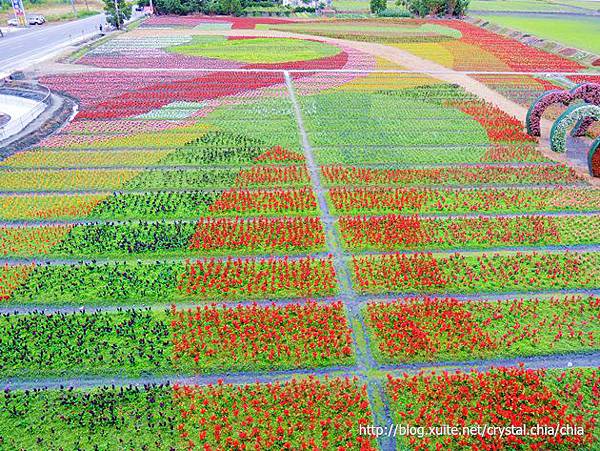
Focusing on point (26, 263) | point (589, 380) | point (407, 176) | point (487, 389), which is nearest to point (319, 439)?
point (487, 389)

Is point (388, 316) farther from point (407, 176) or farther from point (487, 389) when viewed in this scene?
point (407, 176)

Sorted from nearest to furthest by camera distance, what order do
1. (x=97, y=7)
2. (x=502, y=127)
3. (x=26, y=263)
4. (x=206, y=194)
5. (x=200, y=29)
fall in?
(x=26, y=263) < (x=206, y=194) < (x=502, y=127) < (x=200, y=29) < (x=97, y=7)

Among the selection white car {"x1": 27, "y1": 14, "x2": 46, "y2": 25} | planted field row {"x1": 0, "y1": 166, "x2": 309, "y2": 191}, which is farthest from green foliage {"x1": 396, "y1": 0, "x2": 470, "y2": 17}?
planted field row {"x1": 0, "y1": 166, "x2": 309, "y2": 191}

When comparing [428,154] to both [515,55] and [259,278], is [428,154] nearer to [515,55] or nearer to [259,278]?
[259,278]

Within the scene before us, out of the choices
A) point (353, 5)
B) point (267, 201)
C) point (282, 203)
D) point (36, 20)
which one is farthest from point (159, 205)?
point (353, 5)

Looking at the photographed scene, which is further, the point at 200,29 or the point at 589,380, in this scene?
the point at 200,29

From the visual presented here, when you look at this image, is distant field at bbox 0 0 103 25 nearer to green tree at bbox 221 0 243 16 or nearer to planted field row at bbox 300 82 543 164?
green tree at bbox 221 0 243 16
